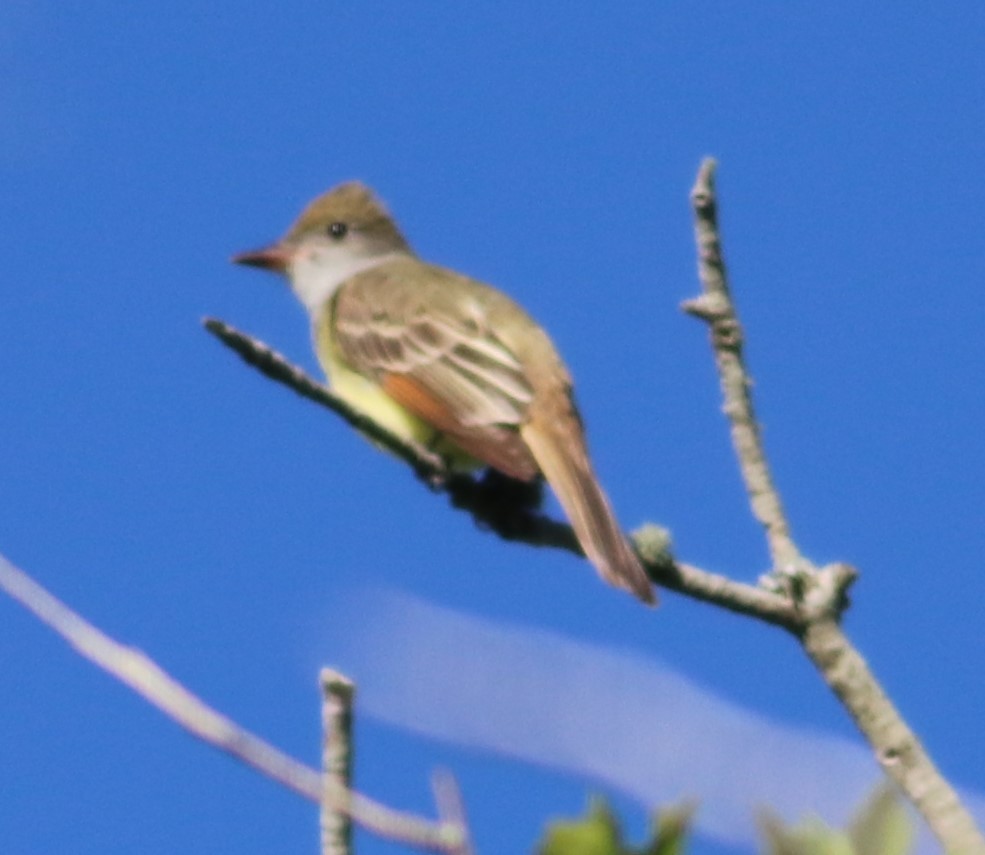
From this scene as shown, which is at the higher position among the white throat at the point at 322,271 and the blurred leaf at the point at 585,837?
the white throat at the point at 322,271

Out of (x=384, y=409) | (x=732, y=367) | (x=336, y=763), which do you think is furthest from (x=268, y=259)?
(x=336, y=763)

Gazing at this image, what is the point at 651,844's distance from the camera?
1549mm

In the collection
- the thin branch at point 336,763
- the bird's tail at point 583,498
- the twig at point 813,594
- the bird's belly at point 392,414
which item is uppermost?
the bird's belly at point 392,414

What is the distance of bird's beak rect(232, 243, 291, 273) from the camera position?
766 cm

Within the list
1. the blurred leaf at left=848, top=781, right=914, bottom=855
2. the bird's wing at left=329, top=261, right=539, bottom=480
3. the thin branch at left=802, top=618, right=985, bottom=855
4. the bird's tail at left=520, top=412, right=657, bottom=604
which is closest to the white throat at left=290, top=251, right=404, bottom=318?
the bird's wing at left=329, top=261, right=539, bottom=480

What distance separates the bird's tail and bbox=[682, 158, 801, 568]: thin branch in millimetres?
651

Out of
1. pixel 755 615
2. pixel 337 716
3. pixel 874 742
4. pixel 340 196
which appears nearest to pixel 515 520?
pixel 755 615

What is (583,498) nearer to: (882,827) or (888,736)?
(888,736)

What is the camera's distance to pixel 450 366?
600 centimetres

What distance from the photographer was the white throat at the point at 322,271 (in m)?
7.48

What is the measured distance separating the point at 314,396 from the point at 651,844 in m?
1.74

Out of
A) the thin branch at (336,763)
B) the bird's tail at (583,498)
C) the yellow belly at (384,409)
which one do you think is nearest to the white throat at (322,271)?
the yellow belly at (384,409)

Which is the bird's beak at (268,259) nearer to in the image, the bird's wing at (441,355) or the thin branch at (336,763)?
the bird's wing at (441,355)

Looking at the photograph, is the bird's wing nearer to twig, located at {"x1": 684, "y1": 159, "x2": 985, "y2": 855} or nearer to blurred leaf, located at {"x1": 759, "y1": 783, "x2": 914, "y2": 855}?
twig, located at {"x1": 684, "y1": 159, "x2": 985, "y2": 855}
